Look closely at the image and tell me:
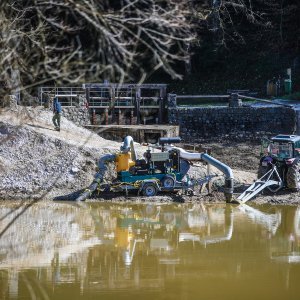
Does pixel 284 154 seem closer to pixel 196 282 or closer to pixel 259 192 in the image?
pixel 259 192

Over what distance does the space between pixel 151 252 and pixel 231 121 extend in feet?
55.8

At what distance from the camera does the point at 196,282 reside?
13.9 metres

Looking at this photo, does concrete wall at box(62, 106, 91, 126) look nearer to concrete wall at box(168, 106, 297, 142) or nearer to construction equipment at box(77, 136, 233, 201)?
Answer: concrete wall at box(168, 106, 297, 142)

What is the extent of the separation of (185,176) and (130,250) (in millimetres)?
6731

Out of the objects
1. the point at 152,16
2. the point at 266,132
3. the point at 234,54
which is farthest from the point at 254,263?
the point at 234,54

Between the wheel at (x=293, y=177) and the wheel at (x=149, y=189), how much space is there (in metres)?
4.03

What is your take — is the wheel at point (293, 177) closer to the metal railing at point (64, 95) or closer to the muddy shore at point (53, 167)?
the muddy shore at point (53, 167)

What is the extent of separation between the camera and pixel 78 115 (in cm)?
3116

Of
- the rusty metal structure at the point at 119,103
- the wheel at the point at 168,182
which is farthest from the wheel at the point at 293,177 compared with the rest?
the rusty metal structure at the point at 119,103

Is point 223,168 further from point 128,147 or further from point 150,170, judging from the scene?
point 128,147

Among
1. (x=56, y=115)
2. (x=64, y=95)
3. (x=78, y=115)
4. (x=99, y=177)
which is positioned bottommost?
(x=99, y=177)

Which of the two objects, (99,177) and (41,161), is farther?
(41,161)

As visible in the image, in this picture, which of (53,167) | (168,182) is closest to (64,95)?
(53,167)

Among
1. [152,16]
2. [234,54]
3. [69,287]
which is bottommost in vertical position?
[69,287]
